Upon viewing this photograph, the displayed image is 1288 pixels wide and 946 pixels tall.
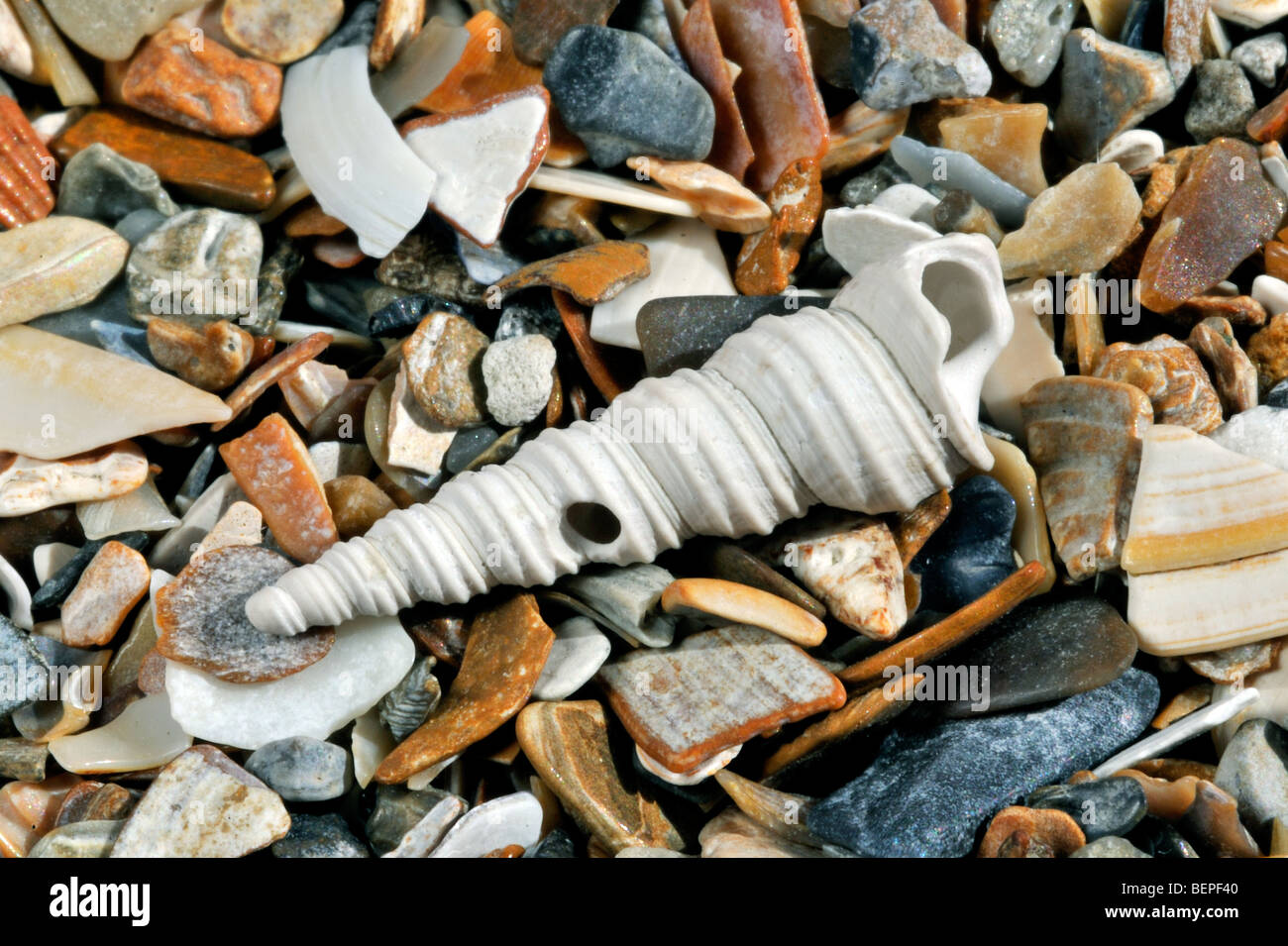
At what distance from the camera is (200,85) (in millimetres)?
2738

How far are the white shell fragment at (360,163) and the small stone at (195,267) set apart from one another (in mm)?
230

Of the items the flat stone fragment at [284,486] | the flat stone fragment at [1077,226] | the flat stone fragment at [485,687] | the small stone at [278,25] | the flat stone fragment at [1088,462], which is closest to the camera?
the flat stone fragment at [485,687]

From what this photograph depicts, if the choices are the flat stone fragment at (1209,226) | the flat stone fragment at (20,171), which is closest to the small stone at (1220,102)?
the flat stone fragment at (1209,226)

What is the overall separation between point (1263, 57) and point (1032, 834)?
6.68 feet

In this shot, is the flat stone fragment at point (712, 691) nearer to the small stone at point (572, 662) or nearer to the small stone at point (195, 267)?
the small stone at point (572, 662)

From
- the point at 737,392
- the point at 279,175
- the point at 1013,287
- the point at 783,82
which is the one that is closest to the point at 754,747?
the point at 737,392

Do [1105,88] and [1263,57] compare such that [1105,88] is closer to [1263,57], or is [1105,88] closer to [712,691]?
[1263,57]

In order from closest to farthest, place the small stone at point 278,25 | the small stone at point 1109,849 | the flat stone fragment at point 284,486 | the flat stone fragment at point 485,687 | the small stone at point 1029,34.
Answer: the small stone at point 1109,849 < the flat stone fragment at point 485,687 < the flat stone fragment at point 284,486 < the small stone at point 278,25 < the small stone at point 1029,34

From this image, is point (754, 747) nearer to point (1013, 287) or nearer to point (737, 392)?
point (737, 392)

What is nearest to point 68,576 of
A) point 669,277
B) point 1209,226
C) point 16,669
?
point 16,669

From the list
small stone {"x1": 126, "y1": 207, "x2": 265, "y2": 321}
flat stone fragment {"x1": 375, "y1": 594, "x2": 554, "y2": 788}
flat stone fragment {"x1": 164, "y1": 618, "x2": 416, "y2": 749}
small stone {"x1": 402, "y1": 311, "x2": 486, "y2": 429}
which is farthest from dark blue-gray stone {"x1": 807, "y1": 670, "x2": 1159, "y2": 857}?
small stone {"x1": 126, "y1": 207, "x2": 265, "y2": 321}

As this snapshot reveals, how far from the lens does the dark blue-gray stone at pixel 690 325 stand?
8.29 ft

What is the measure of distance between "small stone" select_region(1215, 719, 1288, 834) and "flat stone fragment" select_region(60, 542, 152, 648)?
223 centimetres

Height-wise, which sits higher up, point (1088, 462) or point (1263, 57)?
point (1263, 57)
